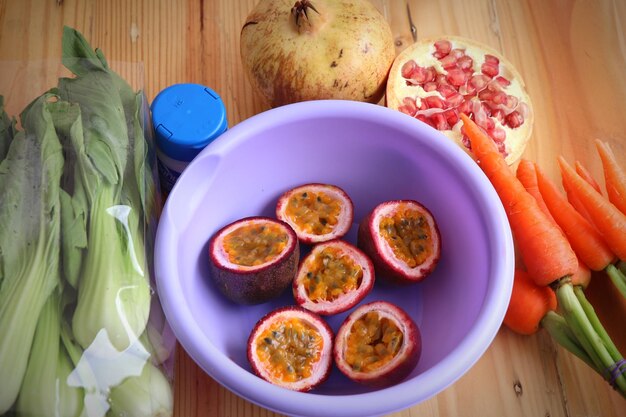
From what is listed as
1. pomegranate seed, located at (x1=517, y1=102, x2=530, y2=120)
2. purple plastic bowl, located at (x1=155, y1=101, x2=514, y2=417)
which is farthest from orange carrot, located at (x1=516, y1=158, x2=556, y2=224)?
purple plastic bowl, located at (x1=155, y1=101, x2=514, y2=417)

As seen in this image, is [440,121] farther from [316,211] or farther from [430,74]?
[316,211]

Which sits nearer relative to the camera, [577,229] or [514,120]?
[577,229]

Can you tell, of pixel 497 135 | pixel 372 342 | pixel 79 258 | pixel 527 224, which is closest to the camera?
pixel 79 258

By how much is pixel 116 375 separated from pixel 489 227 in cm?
52

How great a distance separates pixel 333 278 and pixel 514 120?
47cm

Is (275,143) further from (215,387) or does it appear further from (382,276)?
(215,387)

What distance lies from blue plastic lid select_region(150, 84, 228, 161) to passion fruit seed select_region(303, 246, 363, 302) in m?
0.26

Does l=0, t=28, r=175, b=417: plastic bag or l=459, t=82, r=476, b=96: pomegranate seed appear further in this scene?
l=459, t=82, r=476, b=96: pomegranate seed

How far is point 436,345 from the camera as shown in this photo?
0.86 m

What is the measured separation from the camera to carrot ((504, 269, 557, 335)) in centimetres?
94

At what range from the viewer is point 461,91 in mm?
1141

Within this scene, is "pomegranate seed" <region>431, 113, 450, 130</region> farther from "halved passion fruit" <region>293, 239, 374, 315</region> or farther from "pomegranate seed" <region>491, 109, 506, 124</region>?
"halved passion fruit" <region>293, 239, 374, 315</region>

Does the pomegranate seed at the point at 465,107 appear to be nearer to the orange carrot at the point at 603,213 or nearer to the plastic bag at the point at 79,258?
the orange carrot at the point at 603,213

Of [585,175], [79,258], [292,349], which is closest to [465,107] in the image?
[585,175]
